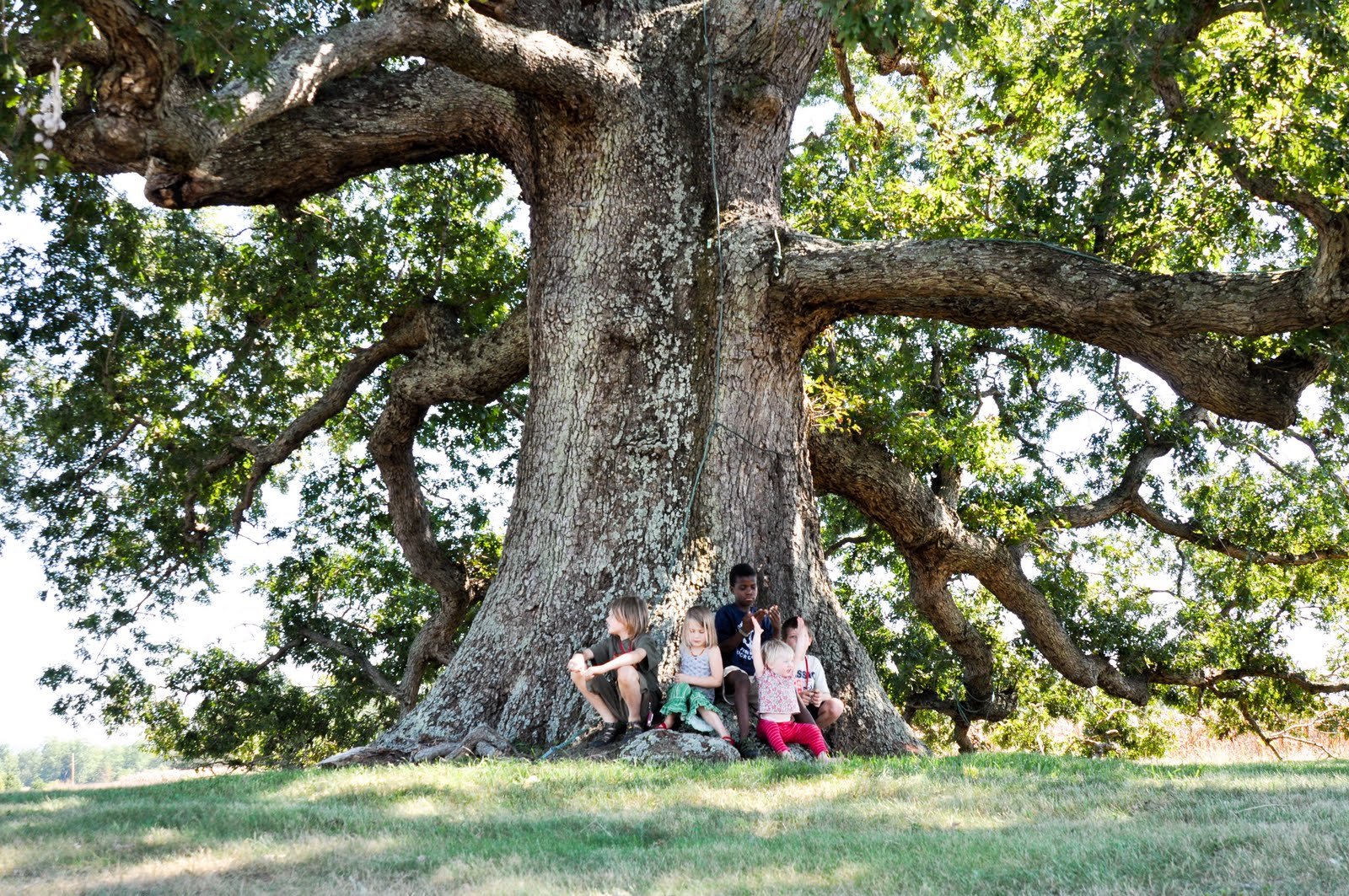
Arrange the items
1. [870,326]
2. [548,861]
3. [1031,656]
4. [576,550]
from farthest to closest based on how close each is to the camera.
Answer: [1031,656] → [870,326] → [576,550] → [548,861]

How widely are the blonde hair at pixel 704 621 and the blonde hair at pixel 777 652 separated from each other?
0.37m

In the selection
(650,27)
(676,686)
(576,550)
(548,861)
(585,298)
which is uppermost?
(650,27)

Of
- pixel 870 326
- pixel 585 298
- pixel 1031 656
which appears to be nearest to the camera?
pixel 585 298

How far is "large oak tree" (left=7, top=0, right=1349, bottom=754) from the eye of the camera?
7.03m

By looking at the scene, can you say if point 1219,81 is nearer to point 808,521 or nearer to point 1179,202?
point 1179,202

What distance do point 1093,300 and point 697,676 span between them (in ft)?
11.9

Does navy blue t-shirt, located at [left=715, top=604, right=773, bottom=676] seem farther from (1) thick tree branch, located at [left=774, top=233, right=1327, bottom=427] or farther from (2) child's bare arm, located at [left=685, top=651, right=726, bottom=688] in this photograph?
(1) thick tree branch, located at [left=774, top=233, right=1327, bottom=427]

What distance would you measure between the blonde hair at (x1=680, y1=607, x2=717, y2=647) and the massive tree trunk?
0.32 metres

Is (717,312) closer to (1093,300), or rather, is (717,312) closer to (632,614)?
(632,614)

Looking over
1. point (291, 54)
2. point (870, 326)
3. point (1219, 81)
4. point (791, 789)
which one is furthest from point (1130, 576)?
point (291, 54)

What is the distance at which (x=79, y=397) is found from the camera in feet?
40.2

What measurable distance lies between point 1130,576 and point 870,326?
559 centimetres

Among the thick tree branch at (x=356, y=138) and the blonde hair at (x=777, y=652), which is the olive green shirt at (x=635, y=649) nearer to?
the blonde hair at (x=777, y=652)

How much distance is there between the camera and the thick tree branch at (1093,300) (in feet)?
24.4
